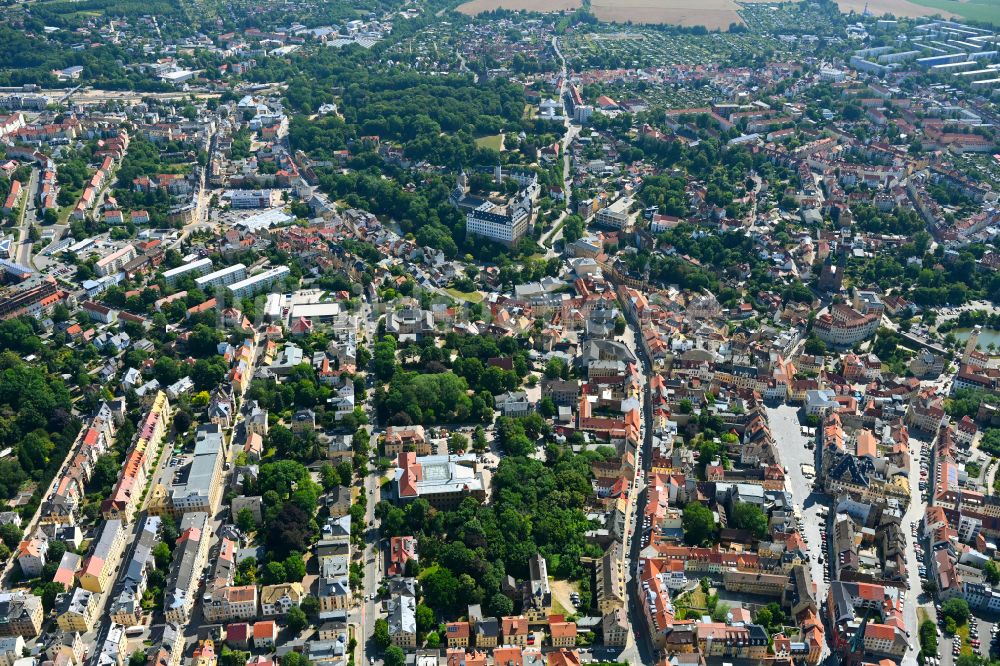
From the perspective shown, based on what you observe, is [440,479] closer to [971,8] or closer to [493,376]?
[493,376]

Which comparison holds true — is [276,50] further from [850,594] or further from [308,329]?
[850,594]

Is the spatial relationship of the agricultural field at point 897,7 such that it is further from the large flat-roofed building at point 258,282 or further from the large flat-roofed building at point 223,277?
the large flat-roofed building at point 223,277

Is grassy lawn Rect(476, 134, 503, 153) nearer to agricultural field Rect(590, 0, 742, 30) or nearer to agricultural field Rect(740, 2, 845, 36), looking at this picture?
agricultural field Rect(590, 0, 742, 30)

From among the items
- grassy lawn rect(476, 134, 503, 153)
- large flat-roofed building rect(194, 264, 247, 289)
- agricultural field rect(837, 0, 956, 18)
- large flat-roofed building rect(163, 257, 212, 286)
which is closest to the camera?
large flat-roofed building rect(194, 264, 247, 289)

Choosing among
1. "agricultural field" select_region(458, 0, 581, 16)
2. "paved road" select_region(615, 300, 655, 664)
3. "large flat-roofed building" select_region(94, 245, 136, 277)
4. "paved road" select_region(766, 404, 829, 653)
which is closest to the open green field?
"agricultural field" select_region(458, 0, 581, 16)

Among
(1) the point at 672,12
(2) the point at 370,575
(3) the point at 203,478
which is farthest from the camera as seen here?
(1) the point at 672,12

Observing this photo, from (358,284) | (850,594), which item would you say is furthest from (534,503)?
(358,284)

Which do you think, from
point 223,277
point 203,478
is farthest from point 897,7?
point 203,478
